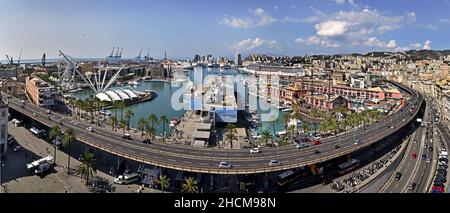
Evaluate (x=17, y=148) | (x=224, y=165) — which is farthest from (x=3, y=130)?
(x=224, y=165)

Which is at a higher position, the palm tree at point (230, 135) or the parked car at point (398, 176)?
the palm tree at point (230, 135)

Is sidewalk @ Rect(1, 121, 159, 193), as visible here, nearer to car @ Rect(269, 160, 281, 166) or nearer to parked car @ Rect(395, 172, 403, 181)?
car @ Rect(269, 160, 281, 166)

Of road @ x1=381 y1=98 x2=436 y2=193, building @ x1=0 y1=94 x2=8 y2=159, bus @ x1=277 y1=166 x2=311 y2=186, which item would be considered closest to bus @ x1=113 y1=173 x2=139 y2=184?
building @ x1=0 y1=94 x2=8 y2=159

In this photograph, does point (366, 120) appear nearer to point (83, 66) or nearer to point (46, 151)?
point (46, 151)

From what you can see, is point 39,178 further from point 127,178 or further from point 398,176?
point 398,176

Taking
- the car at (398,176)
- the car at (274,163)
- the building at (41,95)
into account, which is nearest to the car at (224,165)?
the car at (274,163)

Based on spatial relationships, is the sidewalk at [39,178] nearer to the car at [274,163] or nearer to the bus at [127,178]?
the bus at [127,178]
